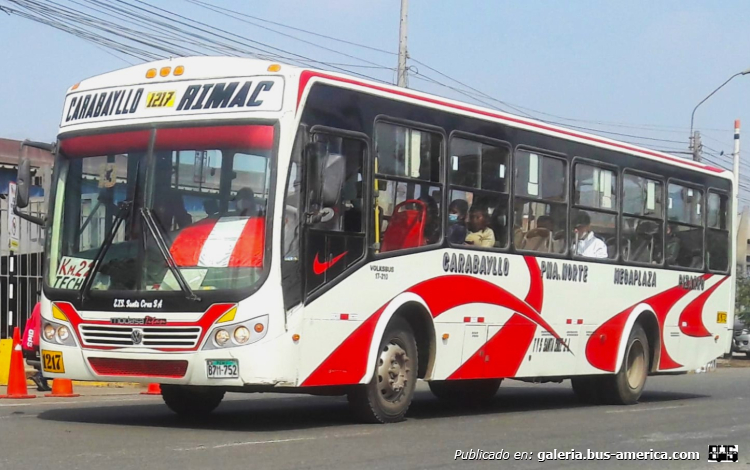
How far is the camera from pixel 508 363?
13.3 m

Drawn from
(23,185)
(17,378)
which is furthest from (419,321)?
(17,378)

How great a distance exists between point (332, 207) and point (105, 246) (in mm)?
2059

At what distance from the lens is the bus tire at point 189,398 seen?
11961mm

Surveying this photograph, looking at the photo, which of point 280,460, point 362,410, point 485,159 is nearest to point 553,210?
point 485,159

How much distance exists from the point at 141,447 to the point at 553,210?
670 cm

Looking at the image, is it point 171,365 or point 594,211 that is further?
point 594,211

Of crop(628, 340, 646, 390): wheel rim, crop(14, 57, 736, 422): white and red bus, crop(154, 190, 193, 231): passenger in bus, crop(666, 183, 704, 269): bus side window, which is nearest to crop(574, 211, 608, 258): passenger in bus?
crop(14, 57, 736, 422): white and red bus

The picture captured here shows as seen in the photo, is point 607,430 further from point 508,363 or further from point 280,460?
point 280,460

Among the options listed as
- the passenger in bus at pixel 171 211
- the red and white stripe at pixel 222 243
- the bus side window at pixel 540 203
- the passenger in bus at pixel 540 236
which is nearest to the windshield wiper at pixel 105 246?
the passenger in bus at pixel 171 211

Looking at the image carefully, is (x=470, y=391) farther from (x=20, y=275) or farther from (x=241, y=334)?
(x=20, y=275)

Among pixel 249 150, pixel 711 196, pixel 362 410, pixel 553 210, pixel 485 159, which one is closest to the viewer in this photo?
pixel 249 150

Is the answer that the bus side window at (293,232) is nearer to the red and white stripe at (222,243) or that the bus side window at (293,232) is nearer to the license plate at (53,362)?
the red and white stripe at (222,243)

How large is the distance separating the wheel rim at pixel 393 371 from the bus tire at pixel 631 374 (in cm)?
484

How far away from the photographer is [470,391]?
15.6 m
